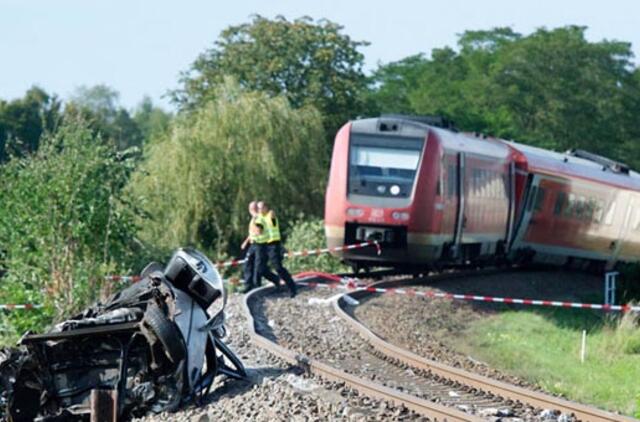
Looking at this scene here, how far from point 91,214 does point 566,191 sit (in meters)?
12.1

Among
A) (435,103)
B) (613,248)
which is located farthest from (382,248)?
(435,103)

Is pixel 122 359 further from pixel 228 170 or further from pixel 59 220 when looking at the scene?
pixel 228 170

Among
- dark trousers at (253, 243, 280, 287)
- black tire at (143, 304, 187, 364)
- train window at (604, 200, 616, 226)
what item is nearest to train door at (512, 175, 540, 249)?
train window at (604, 200, 616, 226)

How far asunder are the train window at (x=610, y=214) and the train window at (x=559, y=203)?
4.33ft

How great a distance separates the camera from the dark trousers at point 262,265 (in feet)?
64.9

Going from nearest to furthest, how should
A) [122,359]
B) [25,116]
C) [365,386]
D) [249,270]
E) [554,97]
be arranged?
[122,359] < [365,386] < [249,270] < [25,116] < [554,97]

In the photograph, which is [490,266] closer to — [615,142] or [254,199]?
[254,199]

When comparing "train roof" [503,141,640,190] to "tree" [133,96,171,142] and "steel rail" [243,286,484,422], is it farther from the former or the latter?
"tree" [133,96,171,142]

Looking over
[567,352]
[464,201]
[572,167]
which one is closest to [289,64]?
[572,167]

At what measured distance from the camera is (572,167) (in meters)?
29.3

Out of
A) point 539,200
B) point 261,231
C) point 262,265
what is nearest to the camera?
point 261,231

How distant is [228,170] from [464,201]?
14505 millimetres

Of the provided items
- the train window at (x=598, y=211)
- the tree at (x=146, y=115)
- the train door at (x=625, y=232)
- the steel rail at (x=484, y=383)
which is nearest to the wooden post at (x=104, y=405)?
the steel rail at (x=484, y=383)

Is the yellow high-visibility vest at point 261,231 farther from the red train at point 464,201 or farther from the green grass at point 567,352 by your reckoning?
the green grass at point 567,352
